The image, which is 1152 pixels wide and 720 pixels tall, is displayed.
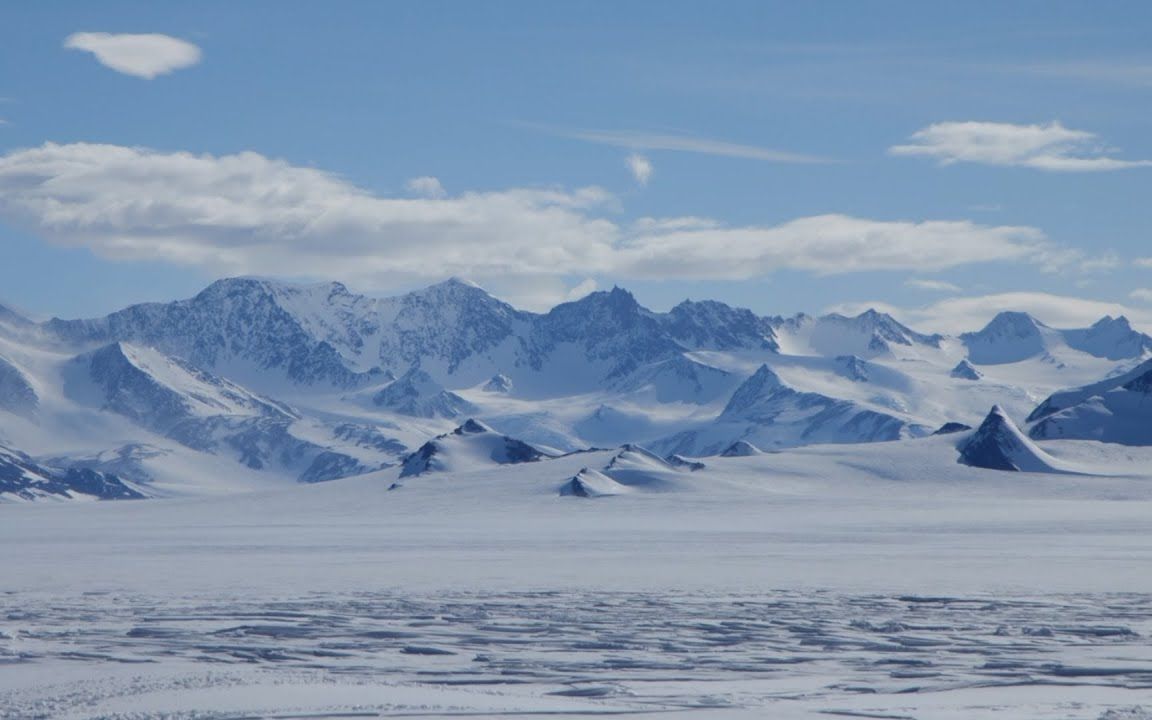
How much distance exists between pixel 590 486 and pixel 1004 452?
33665 millimetres

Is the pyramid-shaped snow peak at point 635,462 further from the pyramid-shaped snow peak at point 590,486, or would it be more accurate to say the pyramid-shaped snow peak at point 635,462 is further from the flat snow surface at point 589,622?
the flat snow surface at point 589,622

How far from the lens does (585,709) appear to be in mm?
21484

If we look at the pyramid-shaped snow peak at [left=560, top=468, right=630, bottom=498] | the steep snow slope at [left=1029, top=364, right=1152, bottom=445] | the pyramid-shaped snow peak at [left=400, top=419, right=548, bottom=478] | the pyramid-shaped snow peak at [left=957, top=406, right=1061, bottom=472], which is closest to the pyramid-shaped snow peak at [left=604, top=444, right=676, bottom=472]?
the pyramid-shaped snow peak at [left=560, top=468, right=630, bottom=498]

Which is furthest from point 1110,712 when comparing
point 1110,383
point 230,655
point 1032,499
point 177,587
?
point 1110,383

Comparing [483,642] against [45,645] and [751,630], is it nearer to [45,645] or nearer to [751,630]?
[751,630]

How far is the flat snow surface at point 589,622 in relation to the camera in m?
22.3

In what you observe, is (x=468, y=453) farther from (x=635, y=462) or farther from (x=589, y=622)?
(x=589, y=622)

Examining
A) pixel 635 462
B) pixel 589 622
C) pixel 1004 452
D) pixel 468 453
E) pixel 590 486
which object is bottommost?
pixel 589 622

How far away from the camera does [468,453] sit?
470 ft

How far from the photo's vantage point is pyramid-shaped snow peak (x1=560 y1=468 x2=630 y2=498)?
4333 inches

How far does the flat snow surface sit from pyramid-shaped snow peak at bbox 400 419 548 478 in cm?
5706

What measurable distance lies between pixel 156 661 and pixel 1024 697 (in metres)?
13.6

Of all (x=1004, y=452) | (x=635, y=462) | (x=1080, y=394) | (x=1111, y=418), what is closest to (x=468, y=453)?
(x=635, y=462)

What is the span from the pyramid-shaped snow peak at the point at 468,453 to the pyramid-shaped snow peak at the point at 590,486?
2248cm
